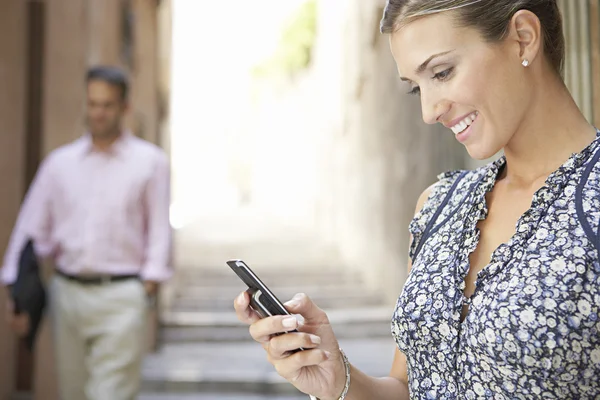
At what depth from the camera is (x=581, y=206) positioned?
116 centimetres

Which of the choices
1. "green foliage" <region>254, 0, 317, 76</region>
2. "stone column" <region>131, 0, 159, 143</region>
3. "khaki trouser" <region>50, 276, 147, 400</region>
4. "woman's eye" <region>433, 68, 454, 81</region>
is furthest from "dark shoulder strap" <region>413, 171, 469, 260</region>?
"green foliage" <region>254, 0, 317, 76</region>

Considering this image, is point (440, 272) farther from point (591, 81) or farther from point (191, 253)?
point (191, 253)

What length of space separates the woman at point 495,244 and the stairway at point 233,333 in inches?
176

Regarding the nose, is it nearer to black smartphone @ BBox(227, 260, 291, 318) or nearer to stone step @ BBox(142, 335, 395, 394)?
black smartphone @ BBox(227, 260, 291, 318)

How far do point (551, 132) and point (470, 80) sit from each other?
0.68ft

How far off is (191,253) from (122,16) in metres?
Answer: 5.65

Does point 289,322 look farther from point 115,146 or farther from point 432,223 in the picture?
point 115,146

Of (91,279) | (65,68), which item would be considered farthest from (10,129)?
(91,279)

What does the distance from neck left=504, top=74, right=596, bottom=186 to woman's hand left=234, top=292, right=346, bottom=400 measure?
21.9 inches

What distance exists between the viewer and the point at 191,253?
11266 mm

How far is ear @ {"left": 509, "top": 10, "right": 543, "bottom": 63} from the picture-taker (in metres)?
1.29

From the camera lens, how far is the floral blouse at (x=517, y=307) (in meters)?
1.09

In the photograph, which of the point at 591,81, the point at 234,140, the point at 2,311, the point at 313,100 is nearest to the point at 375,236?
the point at 2,311

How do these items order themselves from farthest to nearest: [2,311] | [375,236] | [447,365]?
[375,236] → [2,311] → [447,365]
